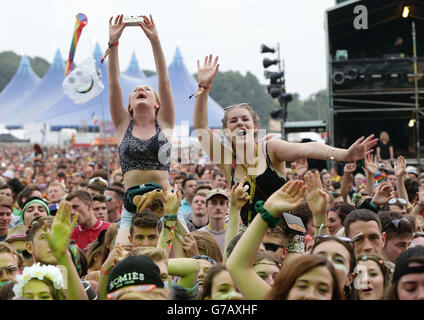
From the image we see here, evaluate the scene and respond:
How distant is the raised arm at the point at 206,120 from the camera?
12.6 feet

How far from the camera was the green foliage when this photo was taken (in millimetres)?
116100

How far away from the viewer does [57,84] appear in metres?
44.5

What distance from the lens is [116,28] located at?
4.33 m

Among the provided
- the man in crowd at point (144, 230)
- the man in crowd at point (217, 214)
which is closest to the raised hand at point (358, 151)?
the man in crowd at point (144, 230)

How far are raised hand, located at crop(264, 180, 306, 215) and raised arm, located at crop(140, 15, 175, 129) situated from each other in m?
1.90

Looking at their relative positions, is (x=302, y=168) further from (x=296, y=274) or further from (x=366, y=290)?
(x=296, y=274)

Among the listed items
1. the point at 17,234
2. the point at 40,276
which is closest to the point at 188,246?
the point at 40,276

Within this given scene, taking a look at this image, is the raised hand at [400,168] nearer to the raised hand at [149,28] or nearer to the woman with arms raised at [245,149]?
the woman with arms raised at [245,149]

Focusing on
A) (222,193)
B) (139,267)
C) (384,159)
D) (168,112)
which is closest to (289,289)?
(139,267)

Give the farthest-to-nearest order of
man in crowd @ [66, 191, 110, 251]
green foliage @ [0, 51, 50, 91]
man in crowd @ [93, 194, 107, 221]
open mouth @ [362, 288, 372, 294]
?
green foliage @ [0, 51, 50, 91] → man in crowd @ [93, 194, 107, 221] → man in crowd @ [66, 191, 110, 251] → open mouth @ [362, 288, 372, 294]

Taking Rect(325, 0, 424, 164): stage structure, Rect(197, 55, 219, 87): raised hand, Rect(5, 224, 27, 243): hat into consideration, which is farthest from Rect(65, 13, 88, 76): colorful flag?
Rect(197, 55, 219, 87): raised hand

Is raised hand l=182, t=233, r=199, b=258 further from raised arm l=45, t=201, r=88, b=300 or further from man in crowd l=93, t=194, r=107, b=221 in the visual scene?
man in crowd l=93, t=194, r=107, b=221

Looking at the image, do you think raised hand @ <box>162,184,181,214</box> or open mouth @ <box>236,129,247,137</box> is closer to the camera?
raised hand @ <box>162,184,181,214</box>

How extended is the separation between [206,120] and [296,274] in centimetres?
177
